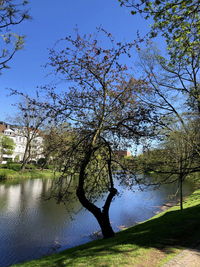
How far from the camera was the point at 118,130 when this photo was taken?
8.31 metres

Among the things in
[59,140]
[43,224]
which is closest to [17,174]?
[43,224]

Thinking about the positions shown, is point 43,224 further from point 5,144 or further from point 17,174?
point 5,144

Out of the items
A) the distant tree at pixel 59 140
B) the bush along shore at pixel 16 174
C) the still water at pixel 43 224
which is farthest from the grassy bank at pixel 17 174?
the distant tree at pixel 59 140

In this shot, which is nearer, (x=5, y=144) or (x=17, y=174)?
(x=17, y=174)

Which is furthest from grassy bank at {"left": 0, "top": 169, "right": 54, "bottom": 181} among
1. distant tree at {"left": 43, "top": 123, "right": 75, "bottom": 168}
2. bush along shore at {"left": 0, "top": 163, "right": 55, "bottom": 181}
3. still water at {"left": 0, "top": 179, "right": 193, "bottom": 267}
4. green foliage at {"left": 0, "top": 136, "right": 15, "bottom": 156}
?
distant tree at {"left": 43, "top": 123, "right": 75, "bottom": 168}

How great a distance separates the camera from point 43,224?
12727 mm

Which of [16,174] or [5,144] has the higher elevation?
[5,144]

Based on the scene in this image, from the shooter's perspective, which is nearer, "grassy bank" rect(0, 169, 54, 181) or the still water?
the still water

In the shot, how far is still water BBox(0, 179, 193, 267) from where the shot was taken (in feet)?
31.2

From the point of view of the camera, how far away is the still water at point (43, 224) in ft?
31.2

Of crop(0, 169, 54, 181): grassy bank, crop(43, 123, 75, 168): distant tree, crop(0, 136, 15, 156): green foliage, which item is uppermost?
crop(0, 136, 15, 156): green foliage

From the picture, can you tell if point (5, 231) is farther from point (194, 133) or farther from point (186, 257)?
point (194, 133)

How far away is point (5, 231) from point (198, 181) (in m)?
13.1

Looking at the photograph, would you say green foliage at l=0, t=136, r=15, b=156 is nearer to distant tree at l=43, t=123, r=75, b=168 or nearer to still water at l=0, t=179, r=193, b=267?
still water at l=0, t=179, r=193, b=267
